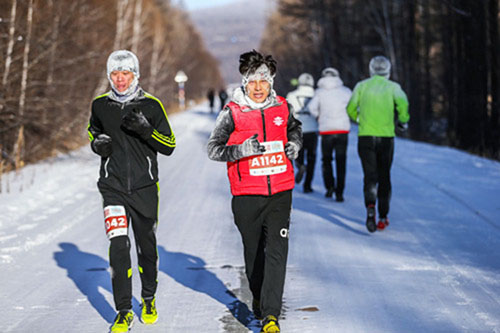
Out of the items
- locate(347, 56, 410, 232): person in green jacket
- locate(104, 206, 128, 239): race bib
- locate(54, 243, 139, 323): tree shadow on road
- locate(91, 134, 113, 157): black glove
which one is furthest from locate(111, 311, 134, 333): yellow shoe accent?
locate(347, 56, 410, 232): person in green jacket

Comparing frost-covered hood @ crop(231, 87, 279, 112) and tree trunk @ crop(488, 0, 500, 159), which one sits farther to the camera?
tree trunk @ crop(488, 0, 500, 159)

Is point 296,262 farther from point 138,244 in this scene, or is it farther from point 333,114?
point 333,114

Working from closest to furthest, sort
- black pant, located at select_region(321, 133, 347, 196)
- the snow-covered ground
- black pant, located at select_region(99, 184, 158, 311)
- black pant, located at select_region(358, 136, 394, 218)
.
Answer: black pant, located at select_region(99, 184, 158, 311) < the snow-covered ground < black pant, located at select_region(358, 136, 394, 218) < black pant, located at select_region(321, 133, 347, 196)

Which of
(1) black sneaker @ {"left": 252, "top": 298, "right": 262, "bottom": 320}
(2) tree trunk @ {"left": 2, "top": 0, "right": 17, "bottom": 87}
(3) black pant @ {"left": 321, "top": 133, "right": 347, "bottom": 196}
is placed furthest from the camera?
(2) tree trunk @ {"left": 2, "top": 0, "right": 17, "bottom": 87}

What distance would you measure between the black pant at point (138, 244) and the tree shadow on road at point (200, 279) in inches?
29.1

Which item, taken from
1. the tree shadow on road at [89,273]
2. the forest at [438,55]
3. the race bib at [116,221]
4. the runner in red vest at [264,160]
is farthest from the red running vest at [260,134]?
the forest at [438,55]

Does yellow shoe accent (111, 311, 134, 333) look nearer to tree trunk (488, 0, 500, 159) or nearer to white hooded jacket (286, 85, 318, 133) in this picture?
white hooded jacket (286, 85, 318, 133)

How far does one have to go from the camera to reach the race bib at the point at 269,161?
4867mm

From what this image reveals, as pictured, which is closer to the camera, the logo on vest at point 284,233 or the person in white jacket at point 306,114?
the logo on vest at point 284,233

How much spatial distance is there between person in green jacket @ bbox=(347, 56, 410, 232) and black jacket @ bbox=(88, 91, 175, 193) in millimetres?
4128

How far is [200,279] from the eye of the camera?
260 inches

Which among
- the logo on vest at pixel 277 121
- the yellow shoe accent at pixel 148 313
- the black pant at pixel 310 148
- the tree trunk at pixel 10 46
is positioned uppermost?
the tree trunk at pixel 10 46

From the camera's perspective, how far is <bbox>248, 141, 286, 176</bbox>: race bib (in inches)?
192

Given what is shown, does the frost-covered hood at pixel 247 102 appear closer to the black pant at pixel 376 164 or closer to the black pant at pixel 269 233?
the black pant at pixel 269 233
